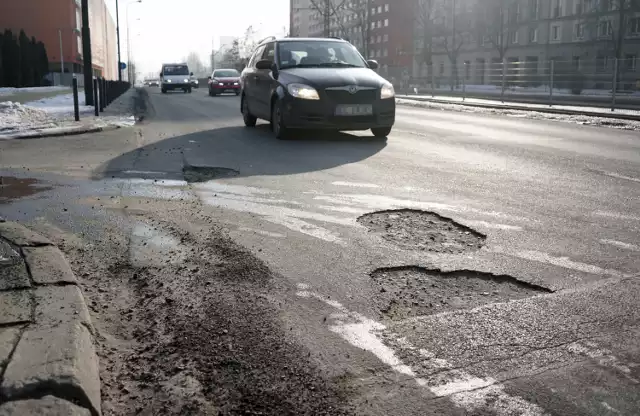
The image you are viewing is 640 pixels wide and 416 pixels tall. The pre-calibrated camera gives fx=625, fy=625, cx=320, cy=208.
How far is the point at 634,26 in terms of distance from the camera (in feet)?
155

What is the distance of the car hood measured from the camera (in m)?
9.87

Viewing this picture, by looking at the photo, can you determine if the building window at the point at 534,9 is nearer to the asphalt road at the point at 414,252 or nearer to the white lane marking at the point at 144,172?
the asphalt road at the point at 414,252

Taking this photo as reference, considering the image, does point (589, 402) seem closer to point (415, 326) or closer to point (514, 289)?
point (415, 326)

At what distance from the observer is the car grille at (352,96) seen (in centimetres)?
980

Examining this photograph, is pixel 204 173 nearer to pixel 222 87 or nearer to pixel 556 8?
pixel 222 87

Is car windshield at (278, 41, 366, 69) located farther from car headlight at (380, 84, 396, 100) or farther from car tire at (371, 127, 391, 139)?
car tire at (371, 127, 391, 139)

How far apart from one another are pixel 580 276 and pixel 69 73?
65.3 meters

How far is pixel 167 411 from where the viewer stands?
2.17 m

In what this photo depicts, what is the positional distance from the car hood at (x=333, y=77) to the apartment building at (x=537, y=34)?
19.6m

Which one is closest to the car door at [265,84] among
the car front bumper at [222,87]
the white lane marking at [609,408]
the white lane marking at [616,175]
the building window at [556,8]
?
the white lane marking at [616,175]

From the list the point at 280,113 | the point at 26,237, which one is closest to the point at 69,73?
the point at 280,113

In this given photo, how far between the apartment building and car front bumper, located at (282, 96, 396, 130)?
1975 centimetres

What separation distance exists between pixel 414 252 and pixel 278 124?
269 inches

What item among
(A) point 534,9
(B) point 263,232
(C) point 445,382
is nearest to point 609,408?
(C) point 445,382
